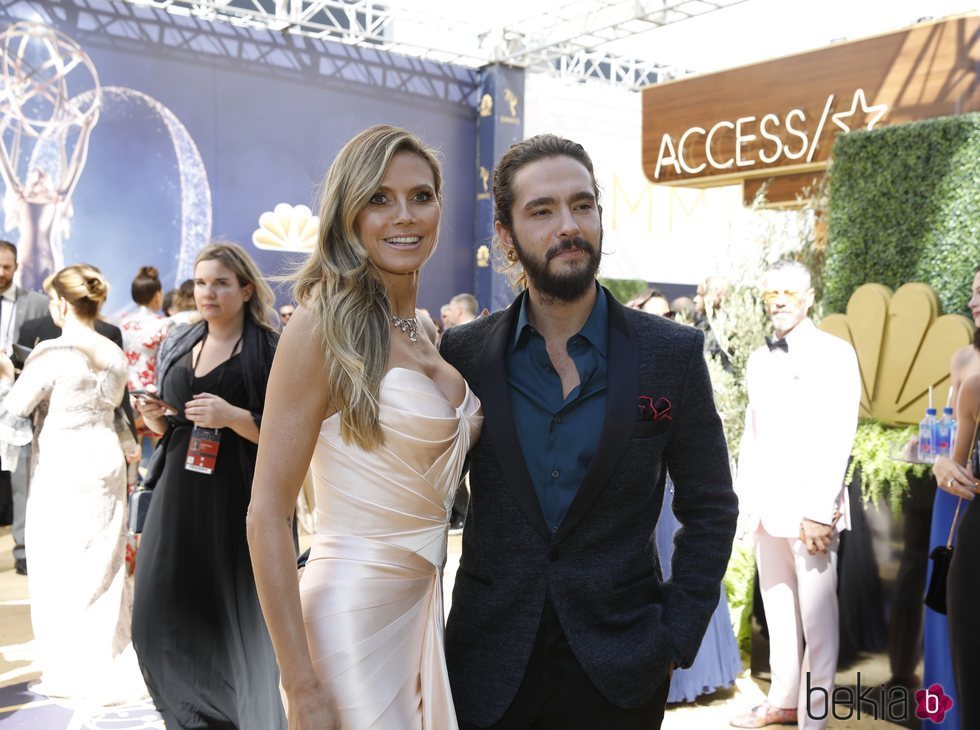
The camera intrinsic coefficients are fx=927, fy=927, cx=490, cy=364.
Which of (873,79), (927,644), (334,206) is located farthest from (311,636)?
(873,79)

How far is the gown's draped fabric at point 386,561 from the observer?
187 centimetres

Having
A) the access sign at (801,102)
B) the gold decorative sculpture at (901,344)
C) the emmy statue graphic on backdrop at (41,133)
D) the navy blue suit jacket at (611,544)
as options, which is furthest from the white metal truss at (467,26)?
the navy blue suit jacket at (611,544)

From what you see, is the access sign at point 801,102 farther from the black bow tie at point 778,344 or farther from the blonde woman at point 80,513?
the blonde woman at point 80,513

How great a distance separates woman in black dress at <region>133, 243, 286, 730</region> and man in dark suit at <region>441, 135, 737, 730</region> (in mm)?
1786

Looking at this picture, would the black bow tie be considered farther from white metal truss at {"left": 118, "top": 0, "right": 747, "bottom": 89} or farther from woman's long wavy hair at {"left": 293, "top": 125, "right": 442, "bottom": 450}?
white metal truss at {"left": 118, "top": 0, "right": 747, "bottom": 89}

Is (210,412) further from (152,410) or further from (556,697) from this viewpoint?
(556,697)

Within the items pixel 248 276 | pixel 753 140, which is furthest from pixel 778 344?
pixel 753 140

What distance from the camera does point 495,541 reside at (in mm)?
1963

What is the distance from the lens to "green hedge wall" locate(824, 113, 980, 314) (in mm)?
4473

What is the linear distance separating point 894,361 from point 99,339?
402cm

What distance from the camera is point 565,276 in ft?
6.58

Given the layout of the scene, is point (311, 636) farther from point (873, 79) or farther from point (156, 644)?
point (873, 79)

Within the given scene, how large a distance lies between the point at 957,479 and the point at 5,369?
200 inches

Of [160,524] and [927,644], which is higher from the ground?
[160,524]
